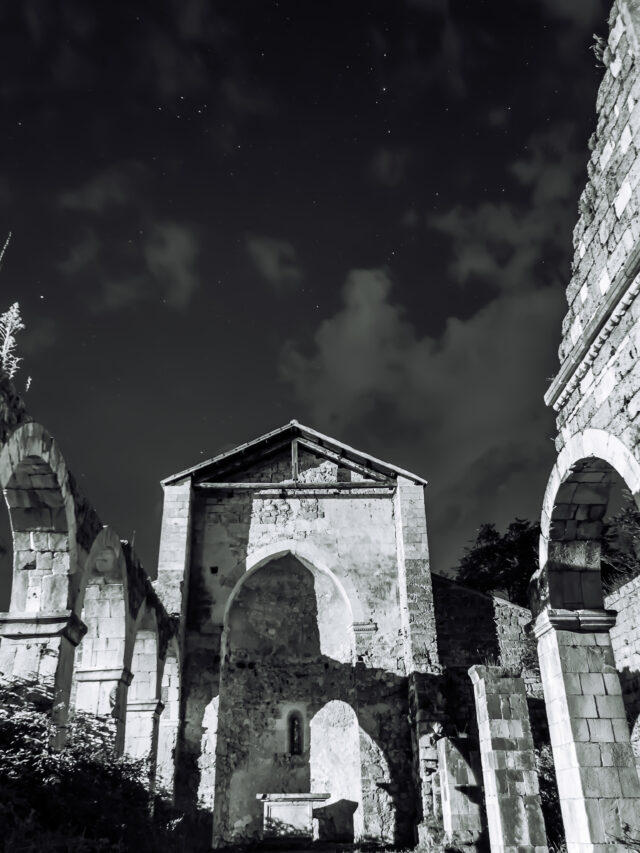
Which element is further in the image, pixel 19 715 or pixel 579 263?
pixel 579 263

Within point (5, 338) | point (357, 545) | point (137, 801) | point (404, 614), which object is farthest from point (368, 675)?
point (5, 338)

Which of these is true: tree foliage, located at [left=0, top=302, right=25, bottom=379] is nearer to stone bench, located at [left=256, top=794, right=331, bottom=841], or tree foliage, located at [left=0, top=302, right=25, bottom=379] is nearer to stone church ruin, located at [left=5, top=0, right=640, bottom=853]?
stone church ruin, located at [left=5, top=0, right=640, bottom=853]

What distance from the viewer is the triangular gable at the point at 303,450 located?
47.9 ft

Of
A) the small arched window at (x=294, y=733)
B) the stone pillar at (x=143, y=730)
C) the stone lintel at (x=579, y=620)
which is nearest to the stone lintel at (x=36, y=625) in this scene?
the stone pillar at (x=143, y=730)

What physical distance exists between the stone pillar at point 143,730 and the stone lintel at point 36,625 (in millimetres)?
4458

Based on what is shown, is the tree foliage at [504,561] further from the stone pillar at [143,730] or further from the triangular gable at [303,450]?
the stone pillar at [143,730]

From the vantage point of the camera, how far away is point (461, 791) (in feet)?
31.1

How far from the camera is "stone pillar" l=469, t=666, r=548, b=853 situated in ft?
25.9

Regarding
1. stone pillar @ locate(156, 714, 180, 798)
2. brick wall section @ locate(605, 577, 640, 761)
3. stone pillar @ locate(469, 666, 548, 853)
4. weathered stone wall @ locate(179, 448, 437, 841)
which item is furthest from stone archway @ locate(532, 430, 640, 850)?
Answer: stone pillar @ locate(156, 714, 180, 798)

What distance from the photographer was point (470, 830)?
9.30 meters

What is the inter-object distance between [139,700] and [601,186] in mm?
9509

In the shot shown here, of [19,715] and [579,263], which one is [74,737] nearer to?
[19,715]

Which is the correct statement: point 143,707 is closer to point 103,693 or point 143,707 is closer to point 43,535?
point 103,693

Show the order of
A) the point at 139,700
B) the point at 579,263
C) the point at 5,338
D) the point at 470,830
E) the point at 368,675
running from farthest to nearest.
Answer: the point at 368,675, the point at 139,700, the point at 470,830, the point at 579,263, the point at 5,338
